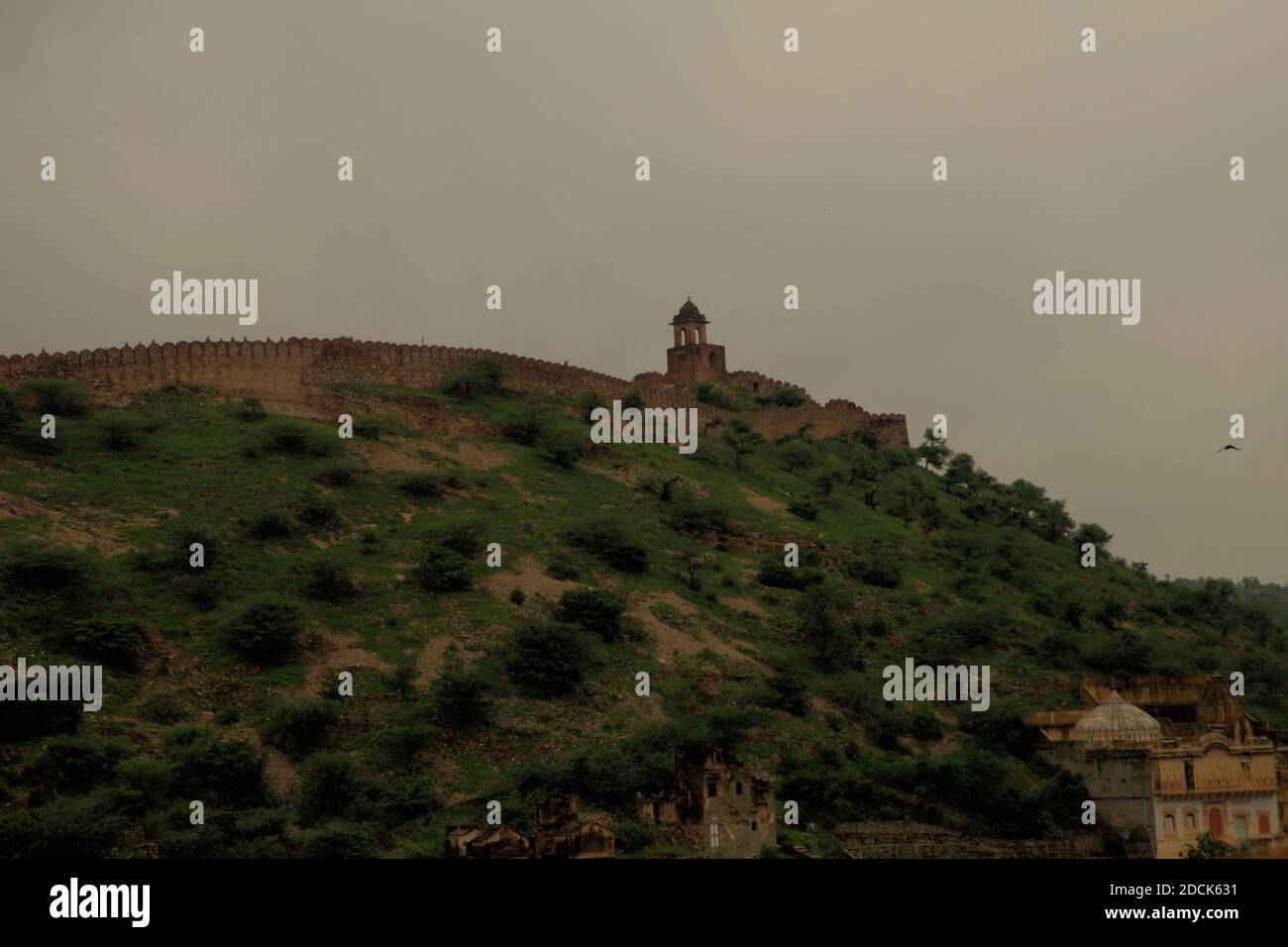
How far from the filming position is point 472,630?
44281mm

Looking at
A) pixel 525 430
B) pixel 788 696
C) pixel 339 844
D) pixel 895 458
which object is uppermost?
pixel 895 458

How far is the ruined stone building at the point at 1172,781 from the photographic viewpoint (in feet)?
137

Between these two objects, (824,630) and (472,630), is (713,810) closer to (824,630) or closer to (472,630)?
(472,630)

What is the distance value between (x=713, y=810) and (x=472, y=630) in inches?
449

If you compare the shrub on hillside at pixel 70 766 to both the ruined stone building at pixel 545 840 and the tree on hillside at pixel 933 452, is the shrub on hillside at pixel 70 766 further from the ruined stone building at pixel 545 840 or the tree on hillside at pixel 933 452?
the tree on hillside at pixel 933 452

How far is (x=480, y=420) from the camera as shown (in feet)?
201

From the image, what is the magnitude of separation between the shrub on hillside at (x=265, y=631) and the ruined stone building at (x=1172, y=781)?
A: 19.1 m

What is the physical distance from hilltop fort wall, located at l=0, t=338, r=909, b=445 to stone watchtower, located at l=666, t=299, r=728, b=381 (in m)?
7.86

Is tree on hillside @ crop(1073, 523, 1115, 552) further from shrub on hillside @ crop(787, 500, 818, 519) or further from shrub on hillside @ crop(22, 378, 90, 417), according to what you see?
shrub on hillside @ crop(22, 378, 90, 417)

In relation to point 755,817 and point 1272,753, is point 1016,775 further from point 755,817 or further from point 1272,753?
point 755,817

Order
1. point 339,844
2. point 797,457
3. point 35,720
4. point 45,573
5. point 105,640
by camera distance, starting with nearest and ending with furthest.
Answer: point 339,844, point 35,720, point 105,640, point 45,573, point 797,457


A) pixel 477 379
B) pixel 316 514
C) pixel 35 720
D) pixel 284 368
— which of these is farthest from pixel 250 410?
pixel 35 720
